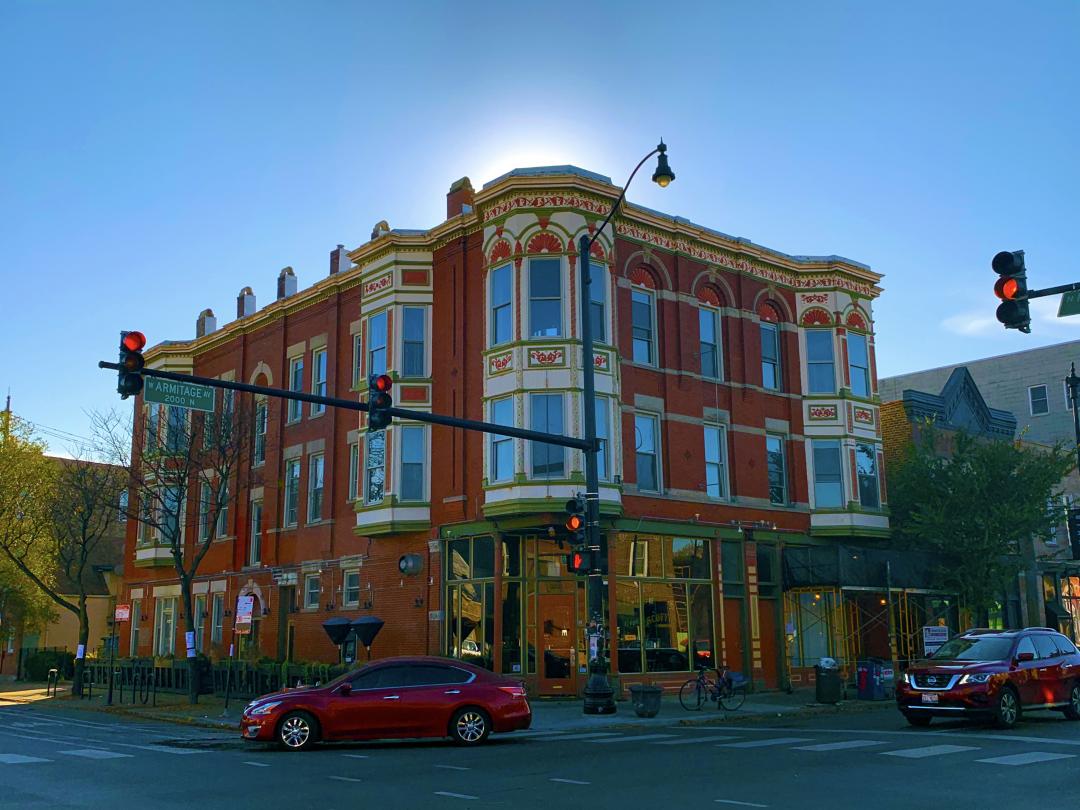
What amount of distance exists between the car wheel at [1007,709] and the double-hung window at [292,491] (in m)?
24.2

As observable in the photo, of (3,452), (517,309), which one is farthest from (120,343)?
(3,452)

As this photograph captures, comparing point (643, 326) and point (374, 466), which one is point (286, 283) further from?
point (643, 326)

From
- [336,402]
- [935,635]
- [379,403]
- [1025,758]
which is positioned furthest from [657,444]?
[1025,758]

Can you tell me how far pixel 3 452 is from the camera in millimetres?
46531

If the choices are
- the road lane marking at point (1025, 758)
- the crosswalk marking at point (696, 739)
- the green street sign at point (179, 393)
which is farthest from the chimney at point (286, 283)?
the road lane marking at point (1025, 758)

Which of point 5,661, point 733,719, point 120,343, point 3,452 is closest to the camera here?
point 120,343

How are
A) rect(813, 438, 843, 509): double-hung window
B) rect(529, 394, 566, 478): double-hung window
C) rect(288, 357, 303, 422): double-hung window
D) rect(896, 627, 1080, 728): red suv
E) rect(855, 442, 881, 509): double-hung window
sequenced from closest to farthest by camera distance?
1. rect(896, 627, 1080, 728): red suv
2. rect(529, 394, 566, 478): double-hung window
3. rect(813, 438, 843, 509): double-hung window
4. rect(855, 442, 881, 509): double-hung window
5. rect(288, 357, 303, 422): double-hung window

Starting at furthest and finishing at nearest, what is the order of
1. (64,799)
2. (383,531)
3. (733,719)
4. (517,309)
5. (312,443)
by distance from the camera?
1. (312,443)
2. (383,531)
3. (517,309)
4. (733,719)
5. (64,799)

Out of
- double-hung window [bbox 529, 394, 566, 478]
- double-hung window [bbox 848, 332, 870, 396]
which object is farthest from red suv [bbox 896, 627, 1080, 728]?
double-hung window [bbox 848, 332, 870, 396]

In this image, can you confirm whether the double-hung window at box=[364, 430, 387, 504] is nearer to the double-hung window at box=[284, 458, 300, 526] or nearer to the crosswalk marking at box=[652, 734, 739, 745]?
the double-hung window at box=[284, 458, 300, 526]

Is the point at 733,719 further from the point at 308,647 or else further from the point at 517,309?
the point at 308,647

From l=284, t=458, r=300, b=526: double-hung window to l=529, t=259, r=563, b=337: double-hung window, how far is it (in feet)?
40.3

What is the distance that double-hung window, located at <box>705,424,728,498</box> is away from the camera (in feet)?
105

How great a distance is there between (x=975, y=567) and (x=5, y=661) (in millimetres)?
46827
